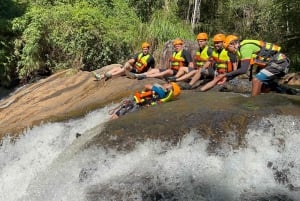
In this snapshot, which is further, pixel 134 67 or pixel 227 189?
pixel 134 67

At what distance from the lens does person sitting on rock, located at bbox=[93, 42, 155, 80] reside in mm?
10648

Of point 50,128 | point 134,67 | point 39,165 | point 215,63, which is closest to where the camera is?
point 39,165

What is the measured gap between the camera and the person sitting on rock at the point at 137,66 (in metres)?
10.6

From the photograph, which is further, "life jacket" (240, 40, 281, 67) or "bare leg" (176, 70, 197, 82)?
"bare leg" (176, 70, 197, 82)

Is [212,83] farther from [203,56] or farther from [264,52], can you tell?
[264,52]

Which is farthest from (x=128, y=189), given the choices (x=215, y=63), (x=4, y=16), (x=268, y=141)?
(x=4, y=16)

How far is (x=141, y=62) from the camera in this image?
1077 centimetres

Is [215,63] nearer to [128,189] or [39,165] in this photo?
[39,165]

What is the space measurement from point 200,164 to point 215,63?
3987 mm

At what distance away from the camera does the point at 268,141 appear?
19.3ft

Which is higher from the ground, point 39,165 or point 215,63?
point 215,63

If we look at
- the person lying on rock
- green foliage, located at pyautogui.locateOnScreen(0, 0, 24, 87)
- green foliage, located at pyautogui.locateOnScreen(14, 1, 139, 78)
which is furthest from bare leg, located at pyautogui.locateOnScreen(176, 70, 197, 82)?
green foliage, located at pyautogui.locateOnScreen(0, 0, 24, 87)

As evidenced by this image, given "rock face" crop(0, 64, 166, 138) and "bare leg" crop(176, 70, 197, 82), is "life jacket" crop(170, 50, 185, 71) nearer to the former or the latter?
"bare leg" crop(176, 70, 197, 82)

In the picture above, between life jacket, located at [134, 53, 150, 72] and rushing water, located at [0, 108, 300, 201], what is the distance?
4.24 m
